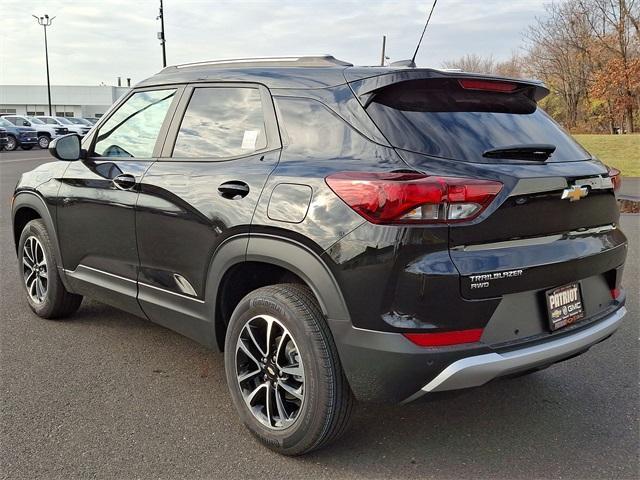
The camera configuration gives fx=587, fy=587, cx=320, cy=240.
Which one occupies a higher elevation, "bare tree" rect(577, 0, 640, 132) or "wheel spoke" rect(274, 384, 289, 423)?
"bare tree" rect(577, 0, 640, 132)

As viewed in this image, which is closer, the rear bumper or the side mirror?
the rear bumper

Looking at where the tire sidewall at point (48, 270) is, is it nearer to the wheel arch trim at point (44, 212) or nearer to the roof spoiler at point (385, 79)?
the wheel arch trim at point (44, 212)

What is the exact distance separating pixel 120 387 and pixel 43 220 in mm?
1662

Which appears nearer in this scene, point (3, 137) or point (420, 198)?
point (420, 198)

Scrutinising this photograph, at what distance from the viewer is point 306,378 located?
8.45 feet

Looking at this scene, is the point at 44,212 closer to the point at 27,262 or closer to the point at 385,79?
the point at 27,262

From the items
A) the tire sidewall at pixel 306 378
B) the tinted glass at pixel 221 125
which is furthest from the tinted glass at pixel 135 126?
the tire sidewall at pixel 306 378

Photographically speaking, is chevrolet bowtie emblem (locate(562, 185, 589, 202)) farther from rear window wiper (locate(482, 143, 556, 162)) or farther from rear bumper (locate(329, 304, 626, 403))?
rear bumper (locate(329, 304, 626, 403))

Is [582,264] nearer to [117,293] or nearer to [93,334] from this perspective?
[117,293]

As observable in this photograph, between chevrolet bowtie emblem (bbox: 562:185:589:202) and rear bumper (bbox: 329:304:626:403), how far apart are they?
0.68 m

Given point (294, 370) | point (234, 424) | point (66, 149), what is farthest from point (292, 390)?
point (66, 149)

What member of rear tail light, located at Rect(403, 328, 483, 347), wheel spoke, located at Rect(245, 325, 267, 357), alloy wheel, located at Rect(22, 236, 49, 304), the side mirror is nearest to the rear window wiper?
rear tail light, located at Rect(403, 328, 483, 347)

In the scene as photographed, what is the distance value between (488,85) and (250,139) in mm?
1212

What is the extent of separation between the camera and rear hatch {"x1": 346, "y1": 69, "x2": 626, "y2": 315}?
2402 mm
